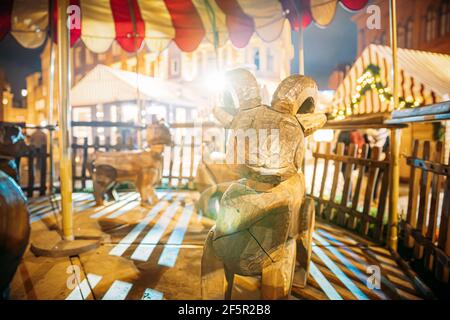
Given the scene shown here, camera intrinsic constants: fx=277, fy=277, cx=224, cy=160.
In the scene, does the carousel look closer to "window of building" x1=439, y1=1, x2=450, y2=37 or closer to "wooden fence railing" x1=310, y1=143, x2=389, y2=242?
"wooden fence railing" x1=310, y1=143, x2=389, y2=242

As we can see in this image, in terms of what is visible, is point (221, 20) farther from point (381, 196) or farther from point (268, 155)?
point (268, 155)

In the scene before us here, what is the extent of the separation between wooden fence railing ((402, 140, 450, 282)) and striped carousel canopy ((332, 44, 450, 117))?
6.52 ft

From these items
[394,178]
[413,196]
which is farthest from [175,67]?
[413,196]

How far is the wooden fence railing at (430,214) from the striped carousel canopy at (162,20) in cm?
283

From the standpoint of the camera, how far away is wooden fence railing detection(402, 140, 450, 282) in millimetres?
2573

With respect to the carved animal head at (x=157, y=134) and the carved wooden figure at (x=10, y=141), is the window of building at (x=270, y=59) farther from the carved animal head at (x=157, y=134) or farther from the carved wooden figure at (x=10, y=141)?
the carved wooden figure at (x=10, y=141)

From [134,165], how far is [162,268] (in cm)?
278

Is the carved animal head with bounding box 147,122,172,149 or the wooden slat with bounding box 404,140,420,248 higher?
the carved animal head with bounding box 147,122,172,149

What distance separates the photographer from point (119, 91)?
15.5m

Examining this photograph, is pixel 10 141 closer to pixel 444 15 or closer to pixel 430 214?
pixel 430 214

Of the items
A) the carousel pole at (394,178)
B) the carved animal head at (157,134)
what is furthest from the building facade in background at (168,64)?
the carousel pole at (394,178)

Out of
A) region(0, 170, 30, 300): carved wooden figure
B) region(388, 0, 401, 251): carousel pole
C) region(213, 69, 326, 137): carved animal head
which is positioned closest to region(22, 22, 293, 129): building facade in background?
region(388, 0, 401, 251): carousel pole
